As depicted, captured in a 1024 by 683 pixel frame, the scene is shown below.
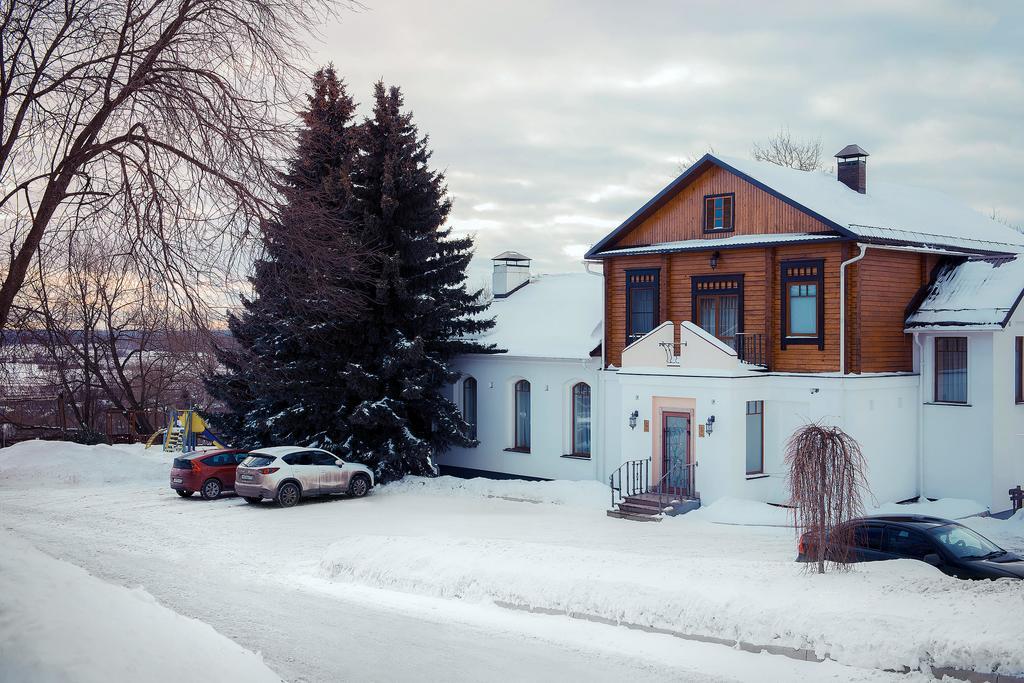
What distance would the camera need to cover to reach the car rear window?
23500 mm

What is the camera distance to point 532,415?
27.6m

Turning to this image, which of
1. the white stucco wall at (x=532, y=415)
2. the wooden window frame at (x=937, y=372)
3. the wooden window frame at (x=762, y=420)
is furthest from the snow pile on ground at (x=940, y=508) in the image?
the white stucco wall at (x=532, y=415)

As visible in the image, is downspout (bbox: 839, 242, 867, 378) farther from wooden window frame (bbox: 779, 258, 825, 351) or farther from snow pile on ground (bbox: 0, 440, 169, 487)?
snow pile on ground (bbox: 0, 440, 169, 487)

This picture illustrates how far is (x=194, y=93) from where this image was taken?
8969 mm

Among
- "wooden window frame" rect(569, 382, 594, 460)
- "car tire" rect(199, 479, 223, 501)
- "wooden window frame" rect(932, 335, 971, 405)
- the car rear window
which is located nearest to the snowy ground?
the car rear window

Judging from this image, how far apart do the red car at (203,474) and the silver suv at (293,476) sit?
0.79 meters

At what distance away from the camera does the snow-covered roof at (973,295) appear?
22031mm

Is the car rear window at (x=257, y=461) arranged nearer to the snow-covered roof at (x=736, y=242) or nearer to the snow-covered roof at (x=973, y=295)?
the snow-covered roof at (x=736, y=242)

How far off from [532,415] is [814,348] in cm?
878

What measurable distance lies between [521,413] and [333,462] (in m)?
6.44

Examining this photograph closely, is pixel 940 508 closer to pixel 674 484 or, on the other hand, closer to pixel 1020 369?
pixel 1020 369

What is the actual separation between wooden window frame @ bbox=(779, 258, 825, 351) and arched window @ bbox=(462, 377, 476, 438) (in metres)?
10.4

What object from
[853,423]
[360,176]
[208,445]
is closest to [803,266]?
Answer: [853,423]

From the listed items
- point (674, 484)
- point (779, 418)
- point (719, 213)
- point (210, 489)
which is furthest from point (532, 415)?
point (210, 489)
